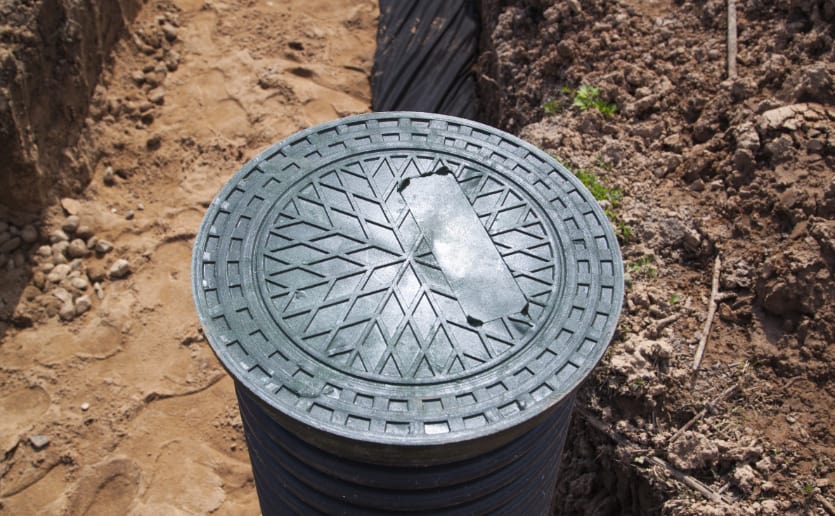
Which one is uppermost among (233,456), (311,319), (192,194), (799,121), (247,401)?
(799,121)

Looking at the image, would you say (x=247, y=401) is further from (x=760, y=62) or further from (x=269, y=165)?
(x=760, y=62)

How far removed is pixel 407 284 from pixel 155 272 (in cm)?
266

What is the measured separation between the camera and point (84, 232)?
4641mm

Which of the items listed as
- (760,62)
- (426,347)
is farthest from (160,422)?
(760,62)

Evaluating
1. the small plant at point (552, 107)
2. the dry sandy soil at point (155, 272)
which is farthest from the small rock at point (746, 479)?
the dry sandy soil at point (155, 272)

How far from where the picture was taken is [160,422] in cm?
397

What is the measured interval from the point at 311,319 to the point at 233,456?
75.9 inches

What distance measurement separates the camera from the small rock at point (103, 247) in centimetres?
458

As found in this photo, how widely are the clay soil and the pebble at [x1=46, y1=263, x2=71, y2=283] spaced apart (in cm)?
2

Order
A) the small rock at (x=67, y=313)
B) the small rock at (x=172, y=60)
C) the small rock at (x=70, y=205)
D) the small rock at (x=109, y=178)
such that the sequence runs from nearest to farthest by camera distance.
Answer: the small rock at (x=67, y=313) < the small rock at (x=70, y=205) < the small rock at (x=109, y=178) < the small rock at (x=172, y=60)

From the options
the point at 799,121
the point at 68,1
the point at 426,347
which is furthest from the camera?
the point at 68,1

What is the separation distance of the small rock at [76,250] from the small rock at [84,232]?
0.24ft

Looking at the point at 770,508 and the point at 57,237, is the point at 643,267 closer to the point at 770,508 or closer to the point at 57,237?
the point at 770,508

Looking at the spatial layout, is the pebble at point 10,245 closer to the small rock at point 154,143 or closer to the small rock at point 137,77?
the small rock at point 154,143
